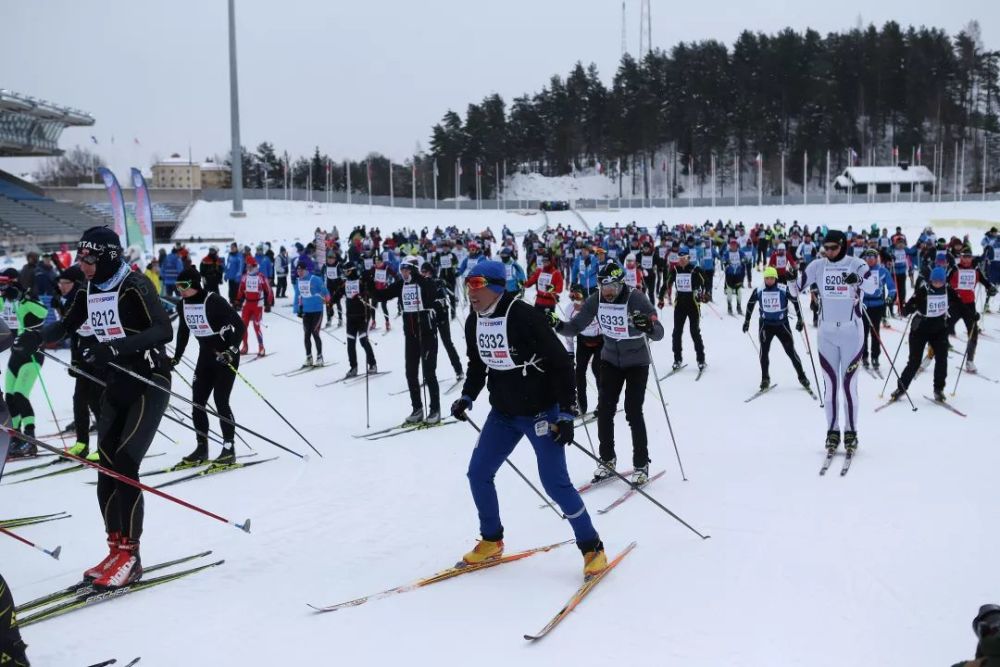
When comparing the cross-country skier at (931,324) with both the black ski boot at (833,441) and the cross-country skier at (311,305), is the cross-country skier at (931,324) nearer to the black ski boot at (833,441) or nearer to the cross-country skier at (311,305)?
the black ski boot at (833,441)

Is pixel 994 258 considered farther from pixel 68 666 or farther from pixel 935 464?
pixel 68 666

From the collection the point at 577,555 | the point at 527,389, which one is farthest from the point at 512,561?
the point at 527,389

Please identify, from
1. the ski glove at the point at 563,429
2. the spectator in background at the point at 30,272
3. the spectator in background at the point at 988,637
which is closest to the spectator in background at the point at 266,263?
the spectator in background at the point at 30,272

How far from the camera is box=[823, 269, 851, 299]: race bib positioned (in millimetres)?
7340

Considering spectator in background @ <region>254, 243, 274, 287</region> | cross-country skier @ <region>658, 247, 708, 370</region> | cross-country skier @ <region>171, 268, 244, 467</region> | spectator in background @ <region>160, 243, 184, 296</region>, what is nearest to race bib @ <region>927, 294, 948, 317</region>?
cross-country skier @ <region>658, 247, 708, 370</region>

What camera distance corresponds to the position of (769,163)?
3051 inches

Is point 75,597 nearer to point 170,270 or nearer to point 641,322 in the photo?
point 641,322

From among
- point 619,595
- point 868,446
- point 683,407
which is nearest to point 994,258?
point 683,407

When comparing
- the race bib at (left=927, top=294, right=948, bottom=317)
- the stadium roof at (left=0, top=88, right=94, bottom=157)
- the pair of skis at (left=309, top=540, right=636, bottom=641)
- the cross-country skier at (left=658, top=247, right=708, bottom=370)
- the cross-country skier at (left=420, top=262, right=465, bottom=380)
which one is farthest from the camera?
the stadium roof at (left=0, top=88, right=94, bottom=157)

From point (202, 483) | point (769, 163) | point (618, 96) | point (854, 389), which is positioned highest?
point (618, 96)

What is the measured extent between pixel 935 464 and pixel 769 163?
75.7m

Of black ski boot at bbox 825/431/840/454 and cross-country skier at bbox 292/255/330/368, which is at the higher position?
cross-country skier at bbox 292/255/330/368

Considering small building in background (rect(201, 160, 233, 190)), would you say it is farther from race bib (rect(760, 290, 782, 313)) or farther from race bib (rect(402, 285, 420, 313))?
race bib (rect(760, 290, 782, 313))

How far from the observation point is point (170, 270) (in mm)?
21266
